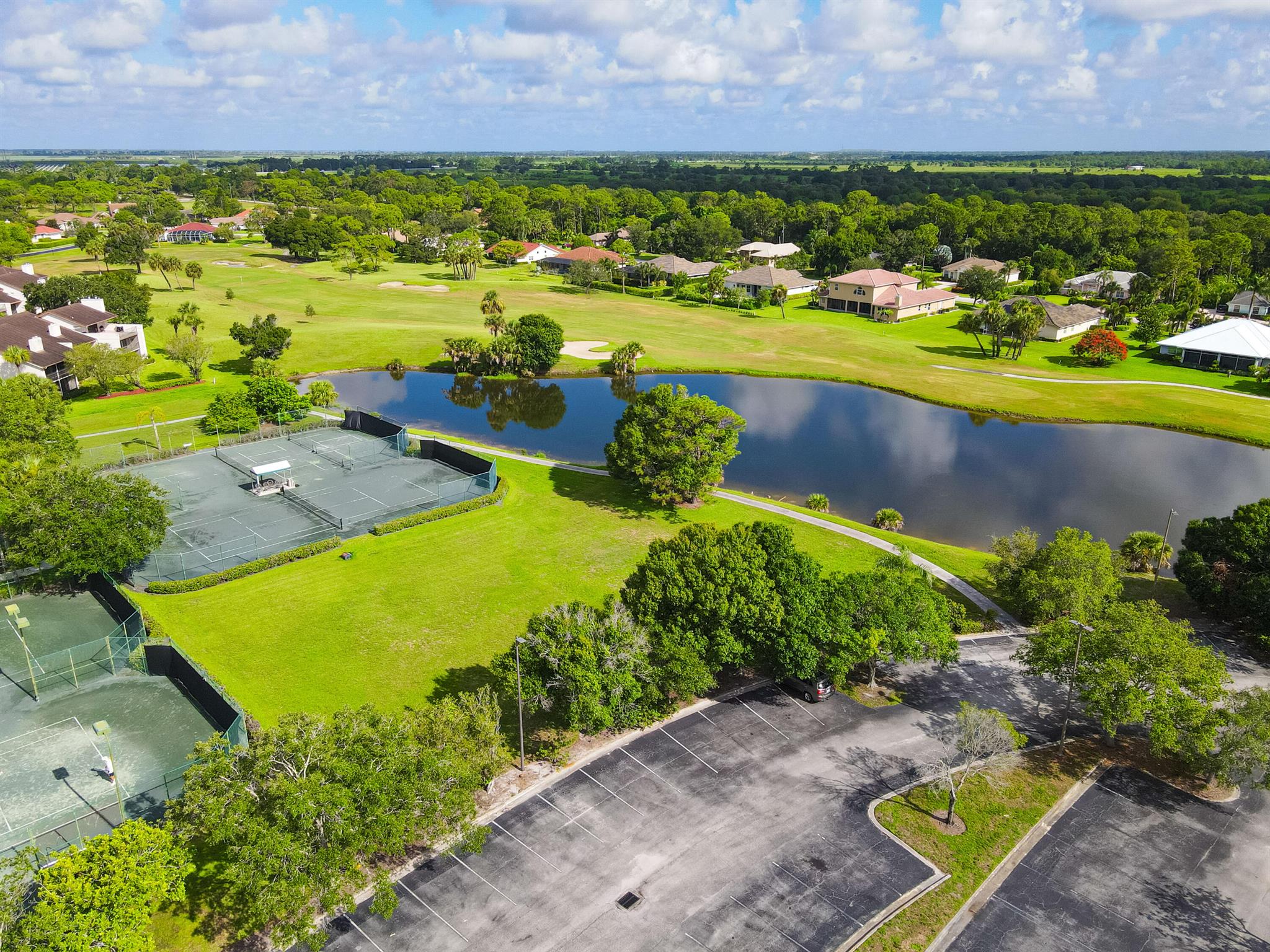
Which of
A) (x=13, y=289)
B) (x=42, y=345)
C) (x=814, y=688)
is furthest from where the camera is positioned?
(x=13, y=289)

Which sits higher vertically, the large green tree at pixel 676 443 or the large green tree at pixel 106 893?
the large green tree at pixel 676 443

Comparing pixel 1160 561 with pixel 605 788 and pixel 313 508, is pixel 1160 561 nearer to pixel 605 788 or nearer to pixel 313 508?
pixel 605 788

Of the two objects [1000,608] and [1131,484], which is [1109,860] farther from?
[1131,484]

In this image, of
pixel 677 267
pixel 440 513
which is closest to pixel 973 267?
pixel 677 267

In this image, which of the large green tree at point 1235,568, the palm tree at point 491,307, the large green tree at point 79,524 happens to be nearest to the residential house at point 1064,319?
the palm tree at point 491,307

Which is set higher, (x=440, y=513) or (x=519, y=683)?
(x=519, y=683)

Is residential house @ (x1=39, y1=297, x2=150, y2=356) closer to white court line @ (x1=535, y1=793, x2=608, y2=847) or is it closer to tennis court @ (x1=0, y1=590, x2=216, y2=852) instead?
tennis court @ (x1=0, y1=590, x2=216, y2=852)

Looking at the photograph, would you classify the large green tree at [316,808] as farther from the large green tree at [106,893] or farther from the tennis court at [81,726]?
the tennis court at [81,726]
